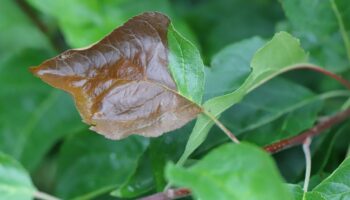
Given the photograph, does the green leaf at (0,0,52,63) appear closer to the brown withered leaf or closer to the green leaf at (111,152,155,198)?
the green leaf at (111,152,155,198)

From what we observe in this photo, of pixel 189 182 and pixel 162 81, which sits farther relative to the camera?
pixel 162 81

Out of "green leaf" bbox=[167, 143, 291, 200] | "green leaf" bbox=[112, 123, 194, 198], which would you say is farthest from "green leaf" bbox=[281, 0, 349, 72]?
"green leaf" bbox=[167, 143, 291, 200]

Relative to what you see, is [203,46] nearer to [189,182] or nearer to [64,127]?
[64,127]

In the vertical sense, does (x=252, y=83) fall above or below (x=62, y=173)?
above

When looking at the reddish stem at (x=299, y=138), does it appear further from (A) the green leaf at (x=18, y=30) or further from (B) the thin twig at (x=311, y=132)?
(A) the green leaf at (x=18, y=30)

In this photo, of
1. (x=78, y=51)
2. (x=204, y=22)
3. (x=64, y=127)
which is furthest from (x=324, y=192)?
(x=204, y=22)
